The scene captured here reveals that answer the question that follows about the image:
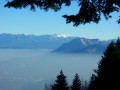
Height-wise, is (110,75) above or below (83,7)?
below

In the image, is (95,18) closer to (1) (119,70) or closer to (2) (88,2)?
(2) (88,2)

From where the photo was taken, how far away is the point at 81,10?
758 cm

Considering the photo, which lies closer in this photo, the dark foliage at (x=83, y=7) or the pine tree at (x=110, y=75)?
A: the dark foliage at (x=83, y=7)

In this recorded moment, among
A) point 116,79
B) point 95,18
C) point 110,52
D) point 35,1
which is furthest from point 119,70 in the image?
point 35,1

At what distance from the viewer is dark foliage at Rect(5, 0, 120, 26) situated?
712cm

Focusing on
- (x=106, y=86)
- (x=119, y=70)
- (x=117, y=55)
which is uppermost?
(x=117, y=55)

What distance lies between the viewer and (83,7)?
7504 millimetres

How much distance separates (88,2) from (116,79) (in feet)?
23.2

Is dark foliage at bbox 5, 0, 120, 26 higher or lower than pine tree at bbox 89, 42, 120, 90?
higher

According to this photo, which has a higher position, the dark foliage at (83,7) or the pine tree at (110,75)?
the dark foliage at (83,7)

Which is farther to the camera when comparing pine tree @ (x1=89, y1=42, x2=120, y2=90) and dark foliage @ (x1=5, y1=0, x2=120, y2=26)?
pine tree @ (x1=89, y1=42, x2=120, y2=90)

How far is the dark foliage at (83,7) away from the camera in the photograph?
7.12 meters

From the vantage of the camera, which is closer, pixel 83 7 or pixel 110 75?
pixel 83 7

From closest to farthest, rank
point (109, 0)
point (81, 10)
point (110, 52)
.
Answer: point (109, 0), point (81, 10), point (110, 52)
